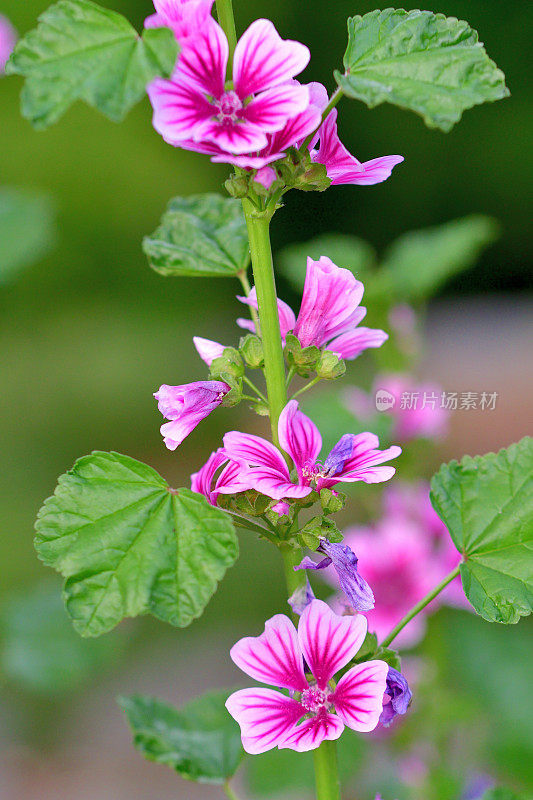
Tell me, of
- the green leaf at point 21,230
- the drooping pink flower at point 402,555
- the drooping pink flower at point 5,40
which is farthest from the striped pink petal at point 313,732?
Answer: the drooping pink flower at point 5,40

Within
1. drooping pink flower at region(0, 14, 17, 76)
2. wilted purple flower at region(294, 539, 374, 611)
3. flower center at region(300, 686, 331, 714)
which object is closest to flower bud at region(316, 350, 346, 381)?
wilted purple flower at region(294, 539, 374, 611)

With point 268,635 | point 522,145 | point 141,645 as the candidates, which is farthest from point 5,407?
point 268,635

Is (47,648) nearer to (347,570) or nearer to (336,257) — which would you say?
(336,257)

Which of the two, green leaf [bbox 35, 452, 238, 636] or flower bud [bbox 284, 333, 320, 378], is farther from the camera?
flower bud [bbox 284, 333, 320, 378]

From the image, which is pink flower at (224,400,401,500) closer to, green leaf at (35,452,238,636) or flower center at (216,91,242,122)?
green leaf at (35,452,238,636)

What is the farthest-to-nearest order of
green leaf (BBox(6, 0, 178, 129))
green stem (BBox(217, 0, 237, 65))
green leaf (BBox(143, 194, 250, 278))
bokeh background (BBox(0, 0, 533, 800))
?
bokeh background (BBox(0, 0, 533, 800))
green leaf (BBox(143, 194, 250, 278))
green stem (BBox(217, 0, 237, 65))
green leaf (BBox(6, 0, 178, 129))

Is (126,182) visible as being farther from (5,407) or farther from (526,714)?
(526,714)

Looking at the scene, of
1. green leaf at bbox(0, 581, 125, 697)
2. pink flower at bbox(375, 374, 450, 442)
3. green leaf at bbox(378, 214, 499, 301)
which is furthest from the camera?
green leaf at bbox(0, 581, 125, 697)
